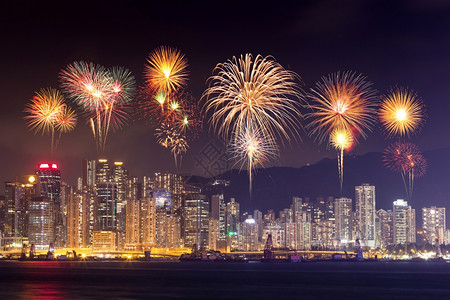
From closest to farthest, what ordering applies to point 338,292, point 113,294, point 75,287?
point 113,294, point 338,292, point 75,287

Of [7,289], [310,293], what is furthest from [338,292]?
[7,289]

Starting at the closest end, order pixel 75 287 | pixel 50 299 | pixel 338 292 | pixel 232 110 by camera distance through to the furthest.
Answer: pixel 232 110 → pixel 50 299 → pixel 338 292 → pixel 75 287

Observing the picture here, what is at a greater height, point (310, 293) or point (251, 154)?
point (251, 154)

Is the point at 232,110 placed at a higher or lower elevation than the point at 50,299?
higher

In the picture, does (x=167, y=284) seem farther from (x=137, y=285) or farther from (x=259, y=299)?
(x=259, y=299)

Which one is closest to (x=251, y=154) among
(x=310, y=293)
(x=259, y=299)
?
(x=259, y=299)

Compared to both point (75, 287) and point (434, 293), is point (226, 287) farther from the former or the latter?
point (434, 293)

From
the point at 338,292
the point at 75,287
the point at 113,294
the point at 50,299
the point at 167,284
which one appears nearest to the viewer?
the point at 50,299

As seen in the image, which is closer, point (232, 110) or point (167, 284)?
point (232, 110)

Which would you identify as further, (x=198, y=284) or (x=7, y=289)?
(x=198, y=284)
